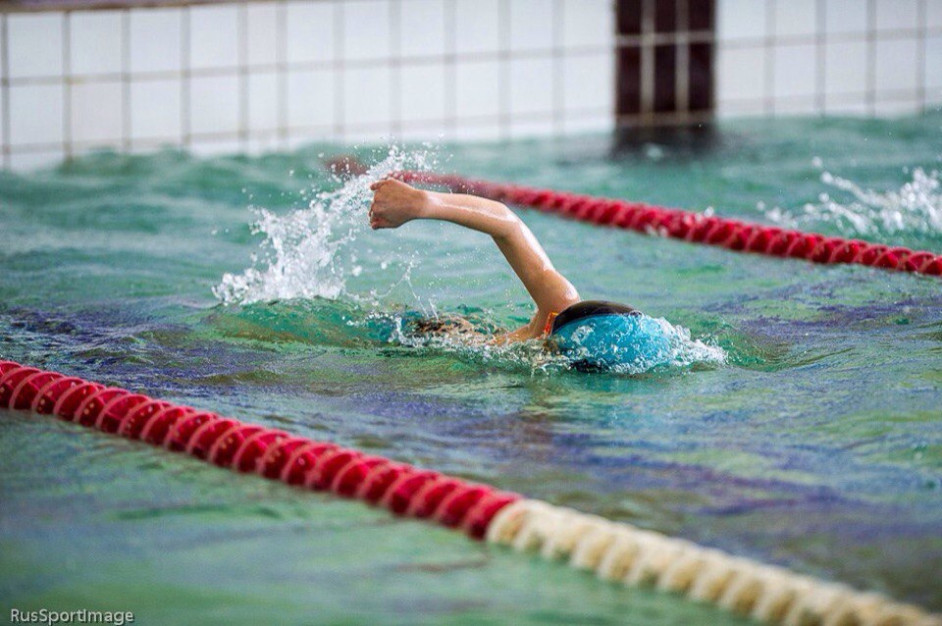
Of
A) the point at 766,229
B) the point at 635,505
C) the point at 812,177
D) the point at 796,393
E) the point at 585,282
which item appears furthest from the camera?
the point at 812,177

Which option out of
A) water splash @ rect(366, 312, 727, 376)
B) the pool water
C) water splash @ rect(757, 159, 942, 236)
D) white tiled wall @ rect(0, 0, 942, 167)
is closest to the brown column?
white tiled wall @ rect(0, 0, 942, 167)

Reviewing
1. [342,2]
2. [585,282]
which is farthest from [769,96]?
[585,282]

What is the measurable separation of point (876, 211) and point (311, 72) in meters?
4.39

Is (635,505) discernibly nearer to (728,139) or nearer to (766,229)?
(766,229)

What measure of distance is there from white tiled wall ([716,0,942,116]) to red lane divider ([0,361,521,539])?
6618 millimetres

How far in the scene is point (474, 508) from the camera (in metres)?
2.72

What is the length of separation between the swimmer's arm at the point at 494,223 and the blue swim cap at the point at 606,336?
16cm

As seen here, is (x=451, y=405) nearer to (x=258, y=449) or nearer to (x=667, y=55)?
(x=258, y=449)

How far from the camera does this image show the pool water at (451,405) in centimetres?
248

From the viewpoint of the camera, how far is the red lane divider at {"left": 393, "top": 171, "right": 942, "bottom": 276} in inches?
216

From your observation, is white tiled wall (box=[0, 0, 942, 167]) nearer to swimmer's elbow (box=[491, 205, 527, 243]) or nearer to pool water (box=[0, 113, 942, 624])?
pool water (box=[0, 113, 942, 624])

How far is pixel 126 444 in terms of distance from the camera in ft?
10.8

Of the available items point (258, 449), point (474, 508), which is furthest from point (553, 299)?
point (474, 508)

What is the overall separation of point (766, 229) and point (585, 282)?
101 centimetres
